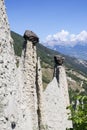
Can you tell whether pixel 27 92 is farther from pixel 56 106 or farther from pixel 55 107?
pixel 56 106

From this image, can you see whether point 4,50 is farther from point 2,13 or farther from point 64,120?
point 64,120

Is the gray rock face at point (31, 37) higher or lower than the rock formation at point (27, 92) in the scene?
higher

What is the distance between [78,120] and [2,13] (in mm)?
14632

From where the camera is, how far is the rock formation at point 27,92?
25.9 ft

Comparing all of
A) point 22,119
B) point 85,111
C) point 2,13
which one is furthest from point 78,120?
point 2,13

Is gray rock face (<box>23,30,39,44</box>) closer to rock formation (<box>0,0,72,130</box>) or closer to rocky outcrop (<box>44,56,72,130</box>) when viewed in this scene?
rock formation (<box>0,0,72,130</box>)

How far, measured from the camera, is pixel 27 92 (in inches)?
645

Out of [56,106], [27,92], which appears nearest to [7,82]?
[27,92]

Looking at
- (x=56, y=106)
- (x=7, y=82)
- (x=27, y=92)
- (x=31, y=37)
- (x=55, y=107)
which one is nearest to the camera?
(x=7, y=82)

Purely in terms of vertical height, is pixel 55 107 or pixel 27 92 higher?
pixel 27 92

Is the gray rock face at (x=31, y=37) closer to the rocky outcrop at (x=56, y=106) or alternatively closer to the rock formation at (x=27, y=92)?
the rock formation at (x=27, y=92)

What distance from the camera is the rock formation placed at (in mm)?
7895

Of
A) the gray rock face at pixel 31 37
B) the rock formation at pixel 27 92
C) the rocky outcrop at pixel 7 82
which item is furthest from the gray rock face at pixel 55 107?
the rocky outcrop at pixel 7 82

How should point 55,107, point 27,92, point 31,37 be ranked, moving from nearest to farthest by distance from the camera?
1. point 27,92
2. point 31,37
3. point 55,107
